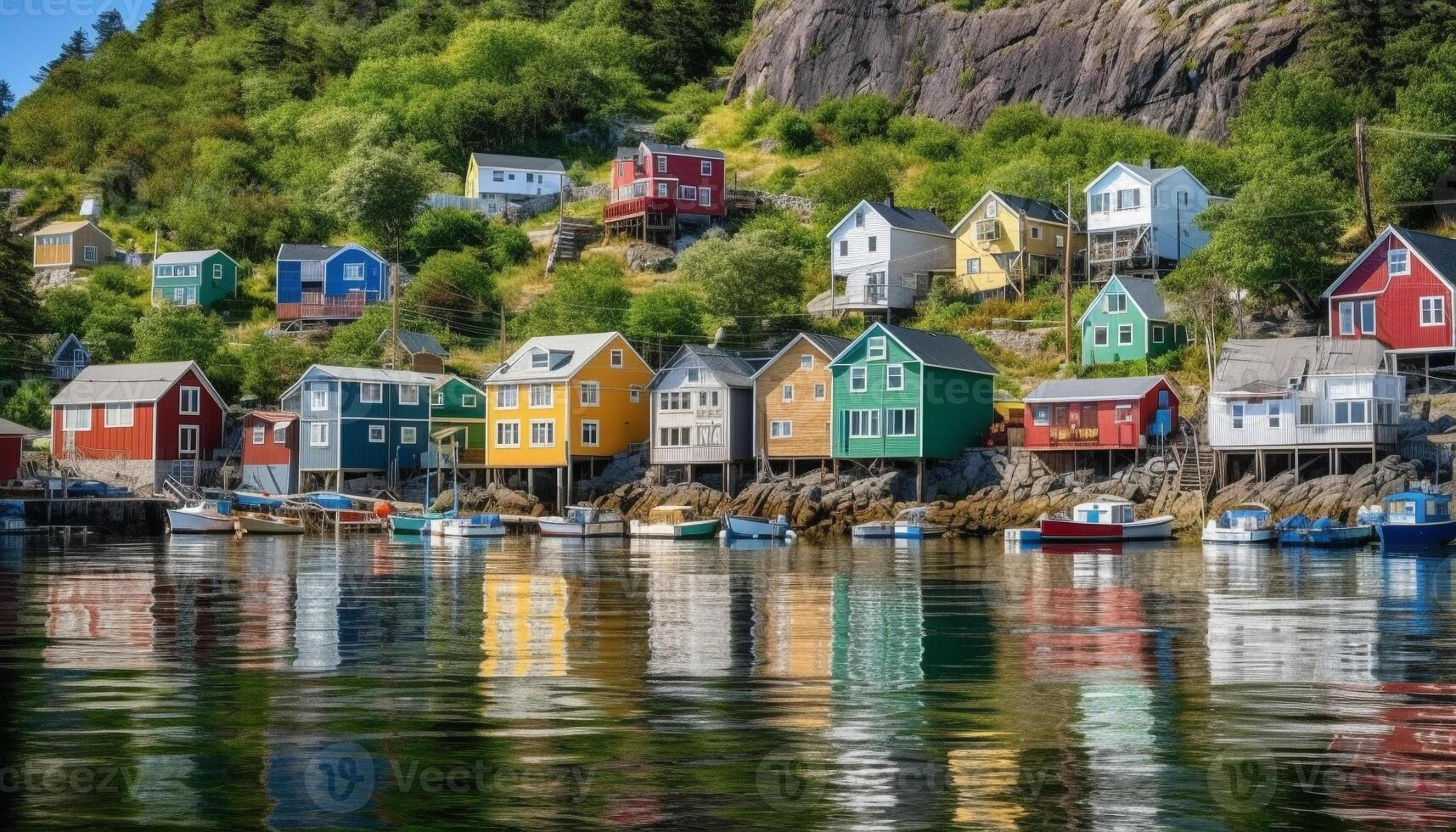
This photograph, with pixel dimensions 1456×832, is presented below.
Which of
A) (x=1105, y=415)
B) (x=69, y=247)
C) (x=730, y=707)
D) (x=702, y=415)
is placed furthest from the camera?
(x=69, y=247)

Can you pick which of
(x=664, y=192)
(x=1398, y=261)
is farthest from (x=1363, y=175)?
(x=664, y=192)

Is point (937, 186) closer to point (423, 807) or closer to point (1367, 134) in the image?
point (1367, 134)

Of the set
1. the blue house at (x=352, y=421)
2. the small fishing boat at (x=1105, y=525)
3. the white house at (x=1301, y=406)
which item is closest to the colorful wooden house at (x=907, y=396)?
the small fishing boat at (x=1105, y=525)

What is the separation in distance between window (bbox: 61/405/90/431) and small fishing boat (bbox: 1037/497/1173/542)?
4987 cm

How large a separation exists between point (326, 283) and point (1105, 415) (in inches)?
2121

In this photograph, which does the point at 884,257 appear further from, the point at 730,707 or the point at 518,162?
the point at 730,707

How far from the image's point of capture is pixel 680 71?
14950cm

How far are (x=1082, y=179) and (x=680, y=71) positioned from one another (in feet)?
205

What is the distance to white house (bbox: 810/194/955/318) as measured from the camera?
8744 centimetres

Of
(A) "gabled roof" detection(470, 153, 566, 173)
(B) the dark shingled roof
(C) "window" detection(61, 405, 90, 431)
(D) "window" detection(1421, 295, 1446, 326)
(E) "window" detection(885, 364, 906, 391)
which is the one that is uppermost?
(A) "gabled roof" detection(470, 153, 566, 173)

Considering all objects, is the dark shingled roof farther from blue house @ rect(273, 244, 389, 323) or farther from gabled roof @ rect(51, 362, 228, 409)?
blue house @ rect(273, 244, 389, 323)

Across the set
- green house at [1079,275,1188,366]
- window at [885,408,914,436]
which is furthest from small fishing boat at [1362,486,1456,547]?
green house at [1079,275,1188,366]

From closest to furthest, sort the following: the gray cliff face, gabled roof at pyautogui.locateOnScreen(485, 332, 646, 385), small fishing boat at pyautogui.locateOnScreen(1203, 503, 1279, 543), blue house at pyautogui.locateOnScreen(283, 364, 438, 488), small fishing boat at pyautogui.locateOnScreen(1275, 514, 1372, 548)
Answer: small fishing boat at pyautogui.locateOnScreen(1275, 514, 1372, 548), small fishing boat at pyautogui.locateOnScreen(1203, 503, 1279, 543), gabled roof at pyautogui.locateOnScreen(485, 332, 646, 385), blue house at pyautogui.locateOnScreen(283, 364, 438, 488), the gray cliff face

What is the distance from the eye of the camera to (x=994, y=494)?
6562cm
